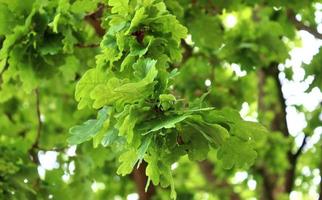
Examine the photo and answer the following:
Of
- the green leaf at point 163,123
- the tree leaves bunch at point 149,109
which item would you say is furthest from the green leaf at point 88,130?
the green leaf at point 163,123

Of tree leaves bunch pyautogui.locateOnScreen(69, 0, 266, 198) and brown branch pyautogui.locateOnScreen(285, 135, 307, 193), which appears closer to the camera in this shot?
tree leaves bunch pyautogui.locateOnScreen(69, 0, 266, 198)

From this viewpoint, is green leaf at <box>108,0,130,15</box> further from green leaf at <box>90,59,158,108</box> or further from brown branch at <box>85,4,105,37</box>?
brown branch at <box>85,4,105,37</box>

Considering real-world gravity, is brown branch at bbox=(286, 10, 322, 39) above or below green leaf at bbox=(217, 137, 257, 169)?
below

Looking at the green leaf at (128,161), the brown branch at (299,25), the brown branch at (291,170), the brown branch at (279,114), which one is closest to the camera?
the green leaf at (128,161)

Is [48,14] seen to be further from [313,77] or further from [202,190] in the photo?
[202,190]

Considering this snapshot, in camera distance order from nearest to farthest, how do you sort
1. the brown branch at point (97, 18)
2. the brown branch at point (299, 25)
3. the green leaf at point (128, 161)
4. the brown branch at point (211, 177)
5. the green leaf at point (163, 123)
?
the green leaf at point (163, 123) → the green leaf at point (128, 161) → the brown branch at point (97, 18) → the brown branch at point (299, 25) → the brown branch at point (211, 177)

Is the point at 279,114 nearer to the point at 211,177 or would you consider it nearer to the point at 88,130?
the point at 211,177

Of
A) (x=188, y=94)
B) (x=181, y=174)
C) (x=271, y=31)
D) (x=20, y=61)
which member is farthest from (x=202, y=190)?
(x=20, y=61)

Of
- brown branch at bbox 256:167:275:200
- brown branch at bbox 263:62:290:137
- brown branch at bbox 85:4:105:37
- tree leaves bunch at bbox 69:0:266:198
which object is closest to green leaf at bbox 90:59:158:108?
tree leaves bunch at bbox 69:0:266:198

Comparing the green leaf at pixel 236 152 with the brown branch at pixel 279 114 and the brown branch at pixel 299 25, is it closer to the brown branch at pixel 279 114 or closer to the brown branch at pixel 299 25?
the brown branch at pixel 299 25
